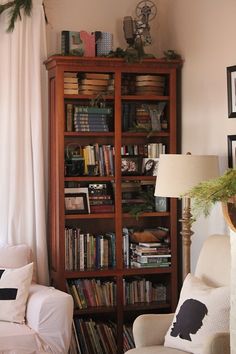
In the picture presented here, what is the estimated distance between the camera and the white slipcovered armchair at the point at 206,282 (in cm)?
367

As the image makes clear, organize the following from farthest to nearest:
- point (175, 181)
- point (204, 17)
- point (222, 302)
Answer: point (204, 17), point (175, 181), point (222, 302)

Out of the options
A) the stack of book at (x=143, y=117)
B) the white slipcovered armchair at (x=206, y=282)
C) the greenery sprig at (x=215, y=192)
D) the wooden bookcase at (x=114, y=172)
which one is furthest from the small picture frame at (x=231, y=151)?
the greenery sprig at (x=215, y=192)

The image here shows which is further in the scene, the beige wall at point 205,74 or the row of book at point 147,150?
the row of book at point 147,150

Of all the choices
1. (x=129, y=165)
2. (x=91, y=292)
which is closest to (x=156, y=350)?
(x=91, y=292)

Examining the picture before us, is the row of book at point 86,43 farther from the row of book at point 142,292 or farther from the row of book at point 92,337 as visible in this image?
the row of book at point 92,337

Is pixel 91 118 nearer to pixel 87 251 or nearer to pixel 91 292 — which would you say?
pixel 87 251

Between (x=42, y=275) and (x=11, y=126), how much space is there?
3.65ft

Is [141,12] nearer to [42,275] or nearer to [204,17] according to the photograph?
[204,17]

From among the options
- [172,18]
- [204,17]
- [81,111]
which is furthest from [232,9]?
[81,111]

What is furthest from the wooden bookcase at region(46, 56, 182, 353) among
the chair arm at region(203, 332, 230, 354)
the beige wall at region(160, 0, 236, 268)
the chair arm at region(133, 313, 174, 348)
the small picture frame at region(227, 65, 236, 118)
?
the chair arm at region(203, 332, 230, 354)

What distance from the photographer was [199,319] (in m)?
3.54

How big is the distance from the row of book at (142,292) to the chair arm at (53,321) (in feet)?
2.67

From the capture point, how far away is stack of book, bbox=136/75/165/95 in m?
4.97

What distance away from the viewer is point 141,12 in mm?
5188
